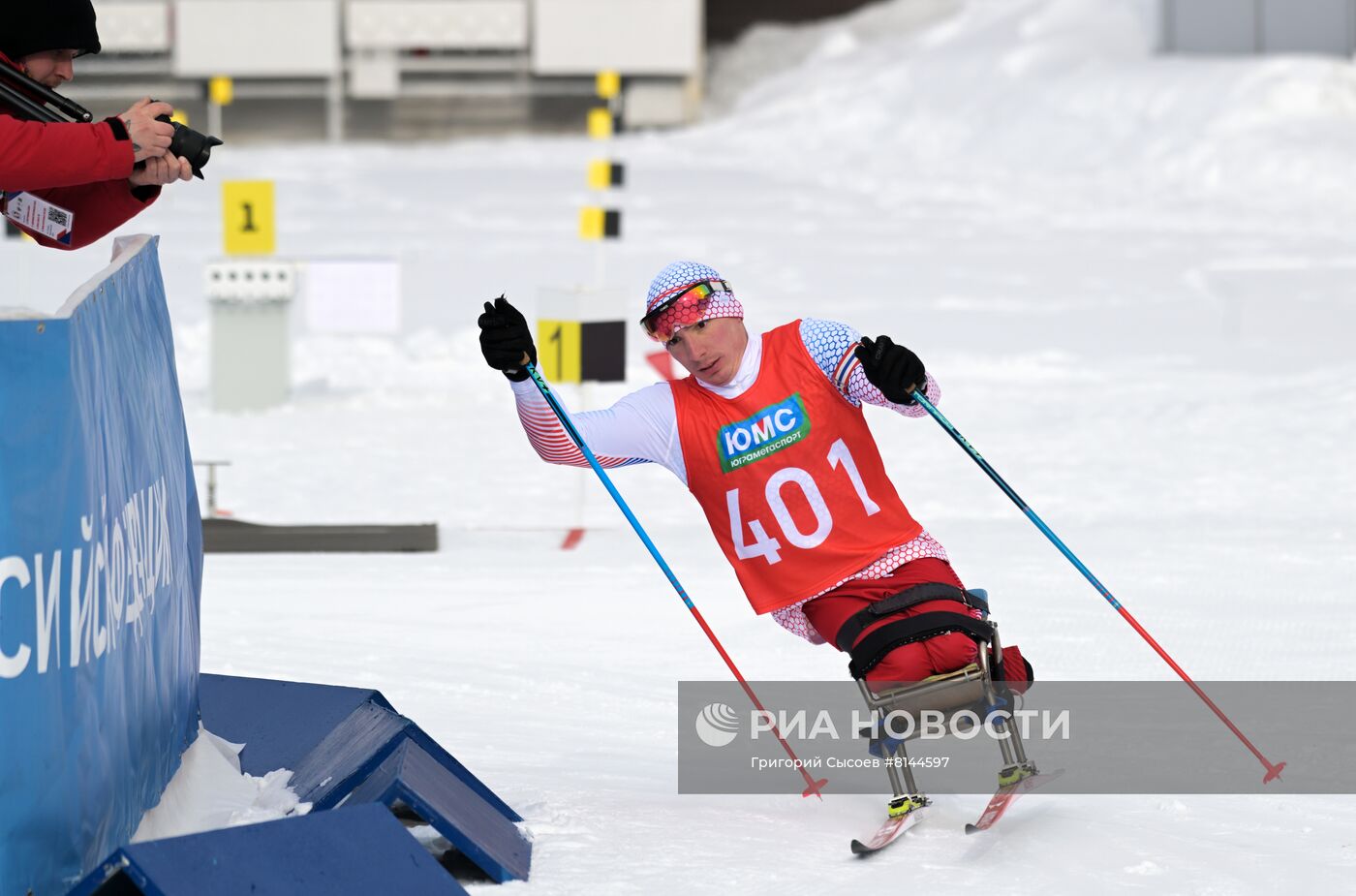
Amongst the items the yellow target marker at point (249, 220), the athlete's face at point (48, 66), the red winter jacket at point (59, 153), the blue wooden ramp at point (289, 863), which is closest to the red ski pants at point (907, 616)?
the blue wooden ramp at point (289, 863)

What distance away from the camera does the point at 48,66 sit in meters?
3.72

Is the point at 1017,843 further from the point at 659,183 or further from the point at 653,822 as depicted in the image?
the point at 659,183

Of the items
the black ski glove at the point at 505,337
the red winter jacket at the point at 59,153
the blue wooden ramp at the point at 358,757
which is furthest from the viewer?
the black ski glove at the point at 505,337

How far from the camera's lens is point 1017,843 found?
3.87m

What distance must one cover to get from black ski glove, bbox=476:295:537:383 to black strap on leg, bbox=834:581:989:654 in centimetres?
88

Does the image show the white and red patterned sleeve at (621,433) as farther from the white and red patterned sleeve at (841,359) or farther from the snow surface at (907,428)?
the snow surface at (907,428)

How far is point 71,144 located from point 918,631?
6.29 ft

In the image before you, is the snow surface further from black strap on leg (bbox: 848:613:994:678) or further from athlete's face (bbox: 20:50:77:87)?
athlete's face (bbox: 20:50:77:87)

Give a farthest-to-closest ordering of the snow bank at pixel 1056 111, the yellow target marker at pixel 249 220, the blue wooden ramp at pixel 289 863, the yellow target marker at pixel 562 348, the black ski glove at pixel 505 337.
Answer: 1. the snow bank at pixel 1056 111
2. the yellow target marker at pixel 249 220
3. the yellow target marker at pixel 562 348
4. the black ski glove at pixel 505 337
5. the blue wooden ramp at pixel 289 863

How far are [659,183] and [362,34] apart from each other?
6.98m

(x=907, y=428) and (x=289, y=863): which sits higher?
(x=289, y=863)

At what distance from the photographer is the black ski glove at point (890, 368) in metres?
4.09

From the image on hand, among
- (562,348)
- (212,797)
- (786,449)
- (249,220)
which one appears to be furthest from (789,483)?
(249,220)

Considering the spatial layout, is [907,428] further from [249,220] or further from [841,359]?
[841,359]
